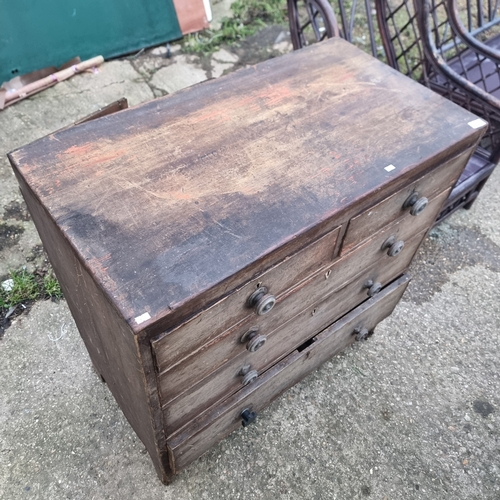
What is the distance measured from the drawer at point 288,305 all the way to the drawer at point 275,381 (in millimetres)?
261

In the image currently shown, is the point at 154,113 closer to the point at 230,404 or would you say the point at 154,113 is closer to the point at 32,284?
the point at 230,404

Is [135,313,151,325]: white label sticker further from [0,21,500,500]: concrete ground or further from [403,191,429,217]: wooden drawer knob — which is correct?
[0,21,500,500]: concrete ground

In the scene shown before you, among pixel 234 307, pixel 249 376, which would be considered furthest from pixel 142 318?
pixel 249 376

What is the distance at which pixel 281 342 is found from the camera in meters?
1.42

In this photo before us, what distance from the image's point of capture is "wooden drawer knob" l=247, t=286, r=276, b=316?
104 cm

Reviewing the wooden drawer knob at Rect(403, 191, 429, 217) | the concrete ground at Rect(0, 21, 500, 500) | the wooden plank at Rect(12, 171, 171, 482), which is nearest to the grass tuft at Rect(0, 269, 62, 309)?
the concrete ground at Rect(0, 21, 500, 500)

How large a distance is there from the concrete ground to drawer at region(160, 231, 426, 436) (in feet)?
1.56

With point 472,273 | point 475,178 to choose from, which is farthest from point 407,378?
point 475,178

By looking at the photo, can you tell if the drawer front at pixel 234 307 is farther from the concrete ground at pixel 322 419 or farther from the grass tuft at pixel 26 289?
the grass tuft at pixel 26 289

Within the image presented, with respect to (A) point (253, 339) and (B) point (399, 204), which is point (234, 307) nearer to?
(A) point (253, 339)

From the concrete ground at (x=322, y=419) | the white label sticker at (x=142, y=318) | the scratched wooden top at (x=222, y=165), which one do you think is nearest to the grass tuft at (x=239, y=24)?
the concrete ground at (x=322, y=419)

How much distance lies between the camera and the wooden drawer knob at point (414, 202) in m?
1.28

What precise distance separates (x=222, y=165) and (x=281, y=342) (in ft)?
2.03

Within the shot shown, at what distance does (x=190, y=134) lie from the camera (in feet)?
3.90
